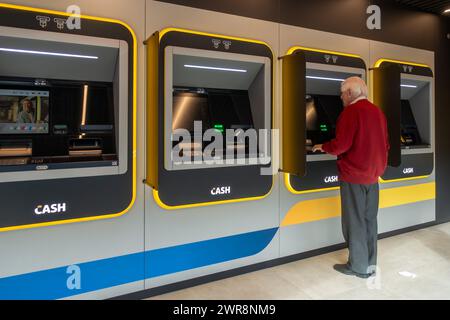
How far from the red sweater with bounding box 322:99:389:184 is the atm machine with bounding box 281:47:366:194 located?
0.32 meters

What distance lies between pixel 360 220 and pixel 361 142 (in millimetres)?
613

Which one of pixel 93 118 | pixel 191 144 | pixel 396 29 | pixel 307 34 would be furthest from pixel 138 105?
pixel 396 29

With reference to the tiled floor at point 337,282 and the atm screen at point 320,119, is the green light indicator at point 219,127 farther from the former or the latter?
the tiled floor at point 337,282

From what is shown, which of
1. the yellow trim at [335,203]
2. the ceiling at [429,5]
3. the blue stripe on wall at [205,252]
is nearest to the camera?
the blue stripe on wall at [205,252]

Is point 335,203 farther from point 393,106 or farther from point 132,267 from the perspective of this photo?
point 132,267

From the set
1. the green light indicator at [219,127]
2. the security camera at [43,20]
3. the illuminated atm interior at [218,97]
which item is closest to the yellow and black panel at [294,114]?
the illuminated atm interior at [218,97]

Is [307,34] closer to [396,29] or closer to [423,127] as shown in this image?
[396,29]

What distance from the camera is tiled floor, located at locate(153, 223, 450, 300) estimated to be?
8.18 feet

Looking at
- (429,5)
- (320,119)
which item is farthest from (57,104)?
(429,5)

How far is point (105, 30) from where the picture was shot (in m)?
2.19

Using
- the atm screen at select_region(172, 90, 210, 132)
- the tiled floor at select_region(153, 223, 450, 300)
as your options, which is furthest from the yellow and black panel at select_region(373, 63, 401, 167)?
the atm screen at select_region(172, 90, 210, 132)

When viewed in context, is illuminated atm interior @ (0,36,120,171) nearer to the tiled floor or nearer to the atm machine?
the tiled floor

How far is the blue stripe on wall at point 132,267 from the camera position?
2.07 m

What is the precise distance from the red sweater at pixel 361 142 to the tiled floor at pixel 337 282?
79cm
